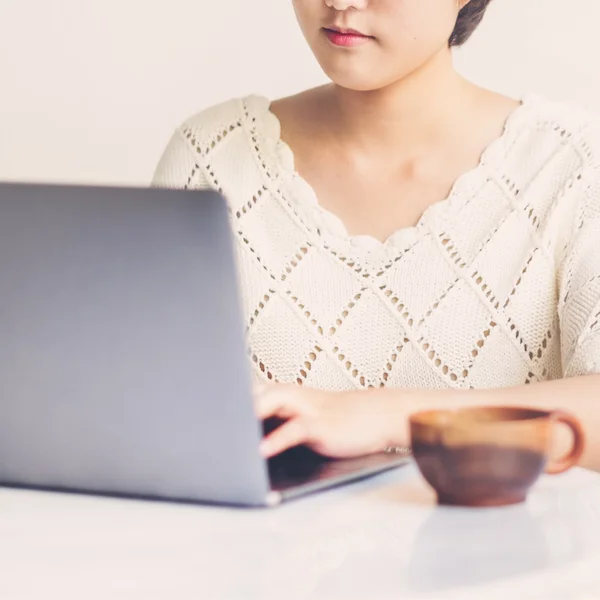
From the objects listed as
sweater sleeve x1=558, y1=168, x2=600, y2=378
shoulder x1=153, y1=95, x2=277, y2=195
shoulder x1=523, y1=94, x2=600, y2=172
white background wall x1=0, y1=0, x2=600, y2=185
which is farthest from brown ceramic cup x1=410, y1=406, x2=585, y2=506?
white background wall x1=0, y1=0, x2=600, y2=185

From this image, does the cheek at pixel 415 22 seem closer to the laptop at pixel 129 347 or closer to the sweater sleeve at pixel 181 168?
the sweater sleeve at pixel 181 168

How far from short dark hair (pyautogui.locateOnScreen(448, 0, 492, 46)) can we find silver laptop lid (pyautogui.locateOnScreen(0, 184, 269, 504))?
3.37ft

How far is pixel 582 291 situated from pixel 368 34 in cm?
41

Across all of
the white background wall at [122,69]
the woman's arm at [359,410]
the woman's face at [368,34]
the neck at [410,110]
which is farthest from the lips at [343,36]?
the white background wall at [122,69]

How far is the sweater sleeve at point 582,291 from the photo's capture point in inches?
52.1

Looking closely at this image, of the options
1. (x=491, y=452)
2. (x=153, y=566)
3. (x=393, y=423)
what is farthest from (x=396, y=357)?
(x=153, y=566)

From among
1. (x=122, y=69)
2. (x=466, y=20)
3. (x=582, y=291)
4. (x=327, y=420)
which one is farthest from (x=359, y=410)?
(x=122, y=69)

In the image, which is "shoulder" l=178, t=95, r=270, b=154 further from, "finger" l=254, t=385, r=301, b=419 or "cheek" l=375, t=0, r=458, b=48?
"finger" l=254, t=385, r=301, b=419

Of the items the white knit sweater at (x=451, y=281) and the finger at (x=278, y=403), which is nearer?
the finger at (x=278, y=403)

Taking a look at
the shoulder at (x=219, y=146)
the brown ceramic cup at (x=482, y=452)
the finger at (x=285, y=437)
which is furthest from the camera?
the shoulder at (x=219, y=146)

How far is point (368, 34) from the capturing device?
137 centimetres

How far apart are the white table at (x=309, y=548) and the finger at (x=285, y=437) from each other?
5 cm

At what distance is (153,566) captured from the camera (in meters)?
0.66

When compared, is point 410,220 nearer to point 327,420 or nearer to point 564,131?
point 564,131
